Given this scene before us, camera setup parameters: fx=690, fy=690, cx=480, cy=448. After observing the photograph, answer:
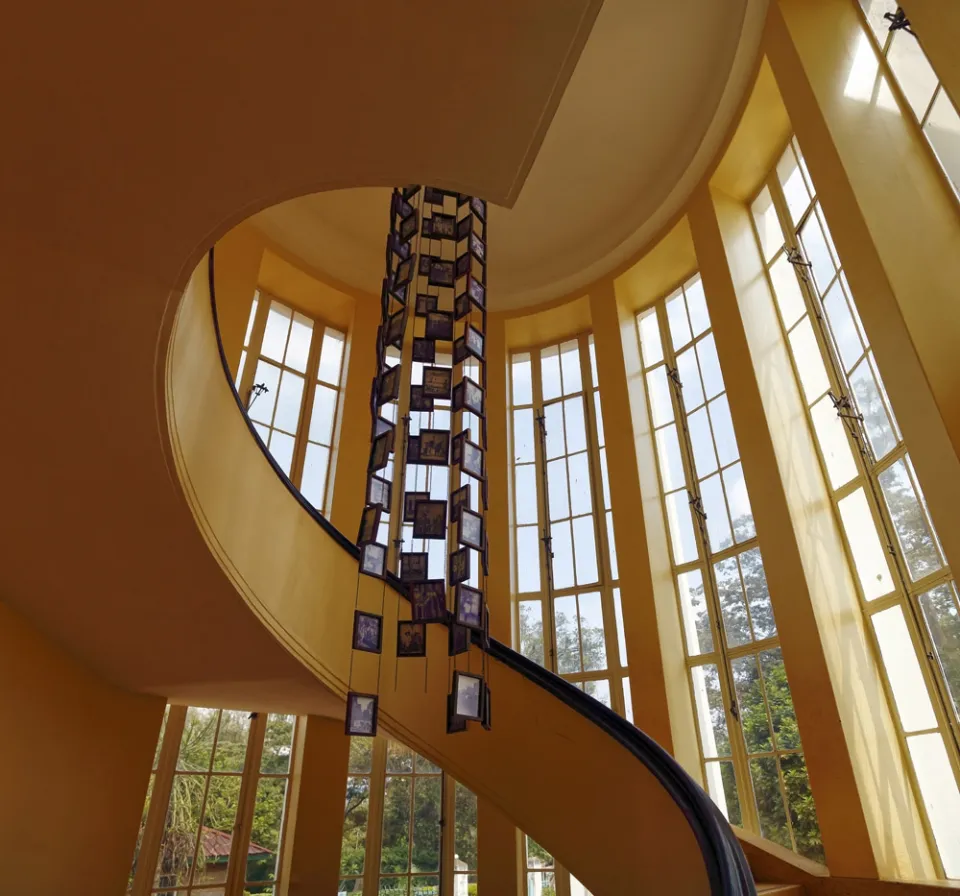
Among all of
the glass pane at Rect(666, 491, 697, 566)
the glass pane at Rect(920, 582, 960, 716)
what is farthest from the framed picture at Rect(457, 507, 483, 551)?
the glass pane at Rect(666, 491, 697, 566)

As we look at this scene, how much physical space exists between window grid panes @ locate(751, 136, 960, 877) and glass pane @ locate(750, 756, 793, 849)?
1.14m

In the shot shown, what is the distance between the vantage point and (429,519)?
14.5 ft

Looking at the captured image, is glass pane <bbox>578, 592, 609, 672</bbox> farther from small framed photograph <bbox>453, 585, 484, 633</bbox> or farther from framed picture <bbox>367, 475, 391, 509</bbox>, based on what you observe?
framed picture <bbox>367, 475, 391, 509</bbox>

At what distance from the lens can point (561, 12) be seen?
1.98 m

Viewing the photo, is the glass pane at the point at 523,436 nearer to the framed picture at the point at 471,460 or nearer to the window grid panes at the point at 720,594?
the window grid panes at the point at 720,594

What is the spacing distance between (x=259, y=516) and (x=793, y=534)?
4310 millimetres

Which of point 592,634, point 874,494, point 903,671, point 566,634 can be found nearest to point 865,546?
point 874,494

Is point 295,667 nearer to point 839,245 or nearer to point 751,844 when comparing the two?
point 751,844

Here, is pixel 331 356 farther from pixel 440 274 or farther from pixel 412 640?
pixel 412 640

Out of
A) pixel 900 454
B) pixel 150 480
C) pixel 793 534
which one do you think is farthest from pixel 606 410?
pixel 150 480

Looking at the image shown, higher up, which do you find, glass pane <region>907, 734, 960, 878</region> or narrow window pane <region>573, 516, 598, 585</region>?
narrow window pane <region>573, 516, 598, 585</region>

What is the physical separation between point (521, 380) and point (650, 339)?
186 centimetres

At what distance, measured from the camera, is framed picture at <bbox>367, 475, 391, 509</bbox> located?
4480 millimetres

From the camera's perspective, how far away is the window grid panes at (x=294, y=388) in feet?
27.0
